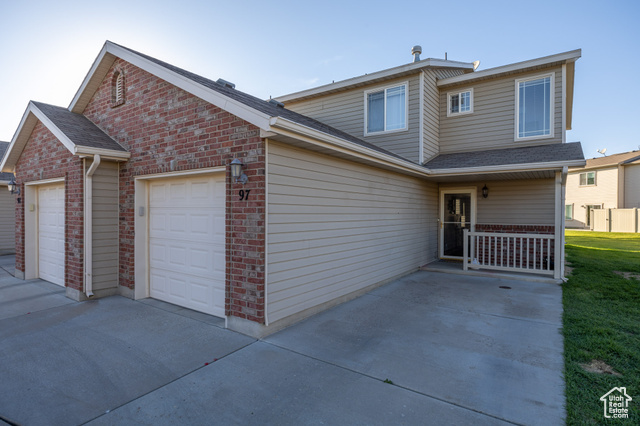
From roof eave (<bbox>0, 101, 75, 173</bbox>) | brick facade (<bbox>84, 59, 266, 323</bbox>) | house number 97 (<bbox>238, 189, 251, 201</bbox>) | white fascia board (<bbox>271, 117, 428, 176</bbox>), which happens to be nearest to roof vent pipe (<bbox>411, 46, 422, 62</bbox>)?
white fascia board (<bbox>271, 117, 428, 176</bbox>)

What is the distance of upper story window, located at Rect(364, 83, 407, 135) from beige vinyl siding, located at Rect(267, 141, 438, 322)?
1.99 meters

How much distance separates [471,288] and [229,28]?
9.20 metres

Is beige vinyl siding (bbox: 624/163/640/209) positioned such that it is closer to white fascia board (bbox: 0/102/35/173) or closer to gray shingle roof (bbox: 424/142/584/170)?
gray shingle roof (bbox: 424/142/584/170)

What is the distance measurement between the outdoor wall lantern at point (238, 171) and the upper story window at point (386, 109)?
616cm

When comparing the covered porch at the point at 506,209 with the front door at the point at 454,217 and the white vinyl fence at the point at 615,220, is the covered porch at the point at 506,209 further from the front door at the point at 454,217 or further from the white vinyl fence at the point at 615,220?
the white vinyl fence at the point at 615,220

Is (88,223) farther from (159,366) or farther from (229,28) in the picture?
(229,28)

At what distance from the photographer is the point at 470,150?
377 inches

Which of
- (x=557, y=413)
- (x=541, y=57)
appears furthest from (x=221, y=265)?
(x=541, y=57)

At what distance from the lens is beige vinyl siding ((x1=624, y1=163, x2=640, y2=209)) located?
22375mm

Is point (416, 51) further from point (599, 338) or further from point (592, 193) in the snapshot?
point (592, 193)

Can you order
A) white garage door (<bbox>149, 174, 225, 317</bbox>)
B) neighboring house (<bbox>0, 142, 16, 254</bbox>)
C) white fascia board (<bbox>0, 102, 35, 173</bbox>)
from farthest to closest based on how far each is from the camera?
neighboring house (<bbox>0, 142, 16, 254</bbox>) → white fascia board (<bbox>0, 102, 35, 173</bbox>) → white garage door (<bbox>149, 174, 225, 317</bbox>)

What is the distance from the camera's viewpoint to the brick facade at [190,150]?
4.23m

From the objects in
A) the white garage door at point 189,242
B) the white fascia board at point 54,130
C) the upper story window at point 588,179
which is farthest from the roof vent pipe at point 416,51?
the upper story window at point 588,179

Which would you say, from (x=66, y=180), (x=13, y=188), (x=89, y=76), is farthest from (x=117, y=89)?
(x=13, y=188)
